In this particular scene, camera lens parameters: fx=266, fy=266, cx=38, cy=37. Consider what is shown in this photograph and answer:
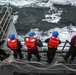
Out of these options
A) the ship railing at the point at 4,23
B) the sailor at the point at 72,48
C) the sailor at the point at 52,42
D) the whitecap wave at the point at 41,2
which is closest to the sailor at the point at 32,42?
the sailor at the point at 52,42

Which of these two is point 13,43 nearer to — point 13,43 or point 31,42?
point 13,43

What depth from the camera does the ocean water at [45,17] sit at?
18.1 metres

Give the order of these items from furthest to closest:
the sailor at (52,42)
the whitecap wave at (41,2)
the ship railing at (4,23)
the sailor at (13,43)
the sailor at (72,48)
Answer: the whitecap wave at (41,2)
the ship railing at (4,23)
the sailor at (13,43)
the sailor at (52,42)
the sailor at (72,48)

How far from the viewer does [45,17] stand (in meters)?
20.0

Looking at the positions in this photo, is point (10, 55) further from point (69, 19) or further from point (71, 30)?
point (69, 19)

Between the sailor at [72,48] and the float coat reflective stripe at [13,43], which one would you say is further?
the float coat reflective stripe at [13,43]

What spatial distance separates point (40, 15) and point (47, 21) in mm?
1022

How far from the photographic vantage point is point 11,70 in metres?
10.9

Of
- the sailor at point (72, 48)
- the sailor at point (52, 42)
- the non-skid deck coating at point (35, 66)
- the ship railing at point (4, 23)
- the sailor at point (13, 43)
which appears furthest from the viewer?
the ship railing at point (4, 23)

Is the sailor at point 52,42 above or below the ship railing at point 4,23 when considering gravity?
above

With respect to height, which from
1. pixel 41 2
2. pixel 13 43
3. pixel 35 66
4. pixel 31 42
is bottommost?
pixel 41 2

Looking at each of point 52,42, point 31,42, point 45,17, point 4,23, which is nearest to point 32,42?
point 31,42

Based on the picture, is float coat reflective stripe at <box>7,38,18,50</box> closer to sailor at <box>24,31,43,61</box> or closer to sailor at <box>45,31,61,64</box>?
sailor at <box>24,31,43,61</box>

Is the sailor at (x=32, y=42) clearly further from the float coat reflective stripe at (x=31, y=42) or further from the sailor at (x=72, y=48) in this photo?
the sailor at (x=72, y=48)
